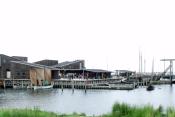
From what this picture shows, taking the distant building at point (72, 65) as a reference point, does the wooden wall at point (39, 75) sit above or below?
below

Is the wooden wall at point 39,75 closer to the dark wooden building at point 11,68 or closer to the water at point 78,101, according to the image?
the dark wooden building at point 11,68

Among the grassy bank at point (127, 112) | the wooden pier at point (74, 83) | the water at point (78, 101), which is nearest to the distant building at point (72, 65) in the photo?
the wooden pier at point (74, 83)

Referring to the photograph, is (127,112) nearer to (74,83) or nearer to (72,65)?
(74,83)

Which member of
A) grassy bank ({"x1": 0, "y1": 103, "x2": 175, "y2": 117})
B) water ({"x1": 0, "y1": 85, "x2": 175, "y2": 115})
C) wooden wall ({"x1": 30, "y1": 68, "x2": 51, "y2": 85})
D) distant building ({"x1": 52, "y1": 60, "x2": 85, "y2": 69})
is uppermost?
distant building ({"x1": 52, "y1": 60, "x2": 85, "y2": 69})

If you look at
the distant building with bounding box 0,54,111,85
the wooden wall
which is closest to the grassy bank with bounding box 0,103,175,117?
the wooden wall

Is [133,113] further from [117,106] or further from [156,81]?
[156,81]

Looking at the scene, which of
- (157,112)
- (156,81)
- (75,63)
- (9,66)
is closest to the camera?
(157,112)

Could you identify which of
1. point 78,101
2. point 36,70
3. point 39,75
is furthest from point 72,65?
point 78,101

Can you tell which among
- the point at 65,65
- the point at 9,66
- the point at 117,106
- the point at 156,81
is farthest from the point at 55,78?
the point at 117,106

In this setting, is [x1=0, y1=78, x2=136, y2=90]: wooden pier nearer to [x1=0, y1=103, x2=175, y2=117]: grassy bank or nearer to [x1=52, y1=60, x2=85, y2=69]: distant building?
[x1=52, y1=60, x2=85, y2=69]: distant building

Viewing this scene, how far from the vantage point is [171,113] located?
12.4 meters

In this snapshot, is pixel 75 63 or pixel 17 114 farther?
pixel 75 63

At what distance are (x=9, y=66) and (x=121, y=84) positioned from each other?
104 ft

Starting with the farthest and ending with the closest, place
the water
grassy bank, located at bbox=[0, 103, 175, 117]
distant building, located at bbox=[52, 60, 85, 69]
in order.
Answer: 1. distant building, located at bbox=[52, 60, 85, 69]
2. the water
3. grassy bank, located at bbox=[0, 103, 175, 117]
